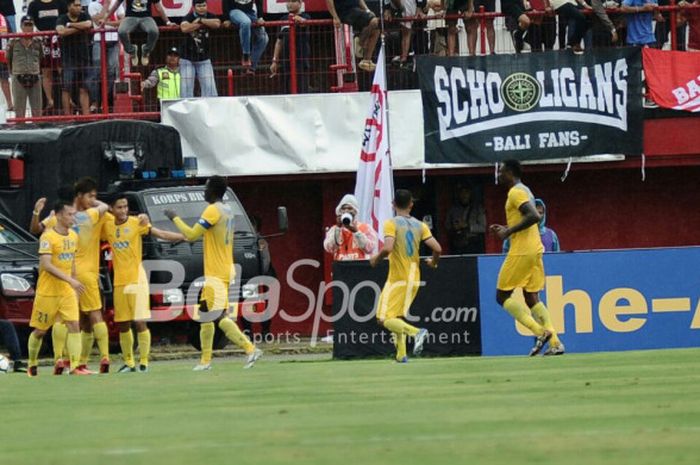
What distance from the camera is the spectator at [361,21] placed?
85.6 feet

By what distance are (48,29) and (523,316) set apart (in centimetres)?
1232

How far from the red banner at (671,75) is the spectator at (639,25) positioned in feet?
1.94

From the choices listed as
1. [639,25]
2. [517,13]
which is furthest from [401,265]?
[639,25]

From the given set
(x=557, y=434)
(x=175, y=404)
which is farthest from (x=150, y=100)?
(x=557, y=434)

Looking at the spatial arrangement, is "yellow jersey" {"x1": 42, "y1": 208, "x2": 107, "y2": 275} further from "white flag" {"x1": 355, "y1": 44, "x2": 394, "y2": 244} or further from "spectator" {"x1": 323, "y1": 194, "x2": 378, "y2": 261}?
"white flag" {"x1": 355, "y1": 44, "x2": 394, "y2": 244}

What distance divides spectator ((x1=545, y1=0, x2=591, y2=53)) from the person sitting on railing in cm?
217

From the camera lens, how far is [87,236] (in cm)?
1777

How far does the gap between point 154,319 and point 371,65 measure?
20.1ft

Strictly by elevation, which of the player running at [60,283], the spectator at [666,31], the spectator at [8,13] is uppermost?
the spectator at [8,13]

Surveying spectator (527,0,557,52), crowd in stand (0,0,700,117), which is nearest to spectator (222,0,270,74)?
crowd in stand (0,0,700,117)

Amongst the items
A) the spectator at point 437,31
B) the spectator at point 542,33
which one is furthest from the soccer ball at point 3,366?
the spectator at point 542,33

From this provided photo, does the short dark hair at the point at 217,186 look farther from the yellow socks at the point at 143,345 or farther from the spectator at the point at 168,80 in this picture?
the spectator at the point at 168,80

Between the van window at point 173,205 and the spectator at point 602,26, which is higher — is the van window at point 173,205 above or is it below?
below

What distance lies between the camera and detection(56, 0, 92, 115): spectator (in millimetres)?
26250
